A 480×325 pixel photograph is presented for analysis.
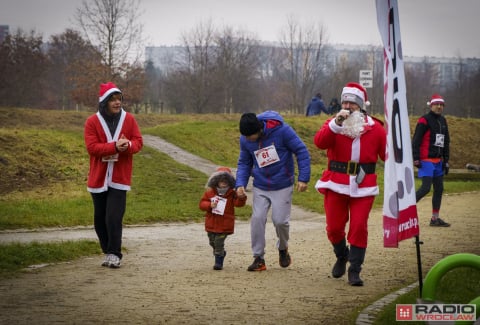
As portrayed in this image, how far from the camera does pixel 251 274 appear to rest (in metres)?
9.59

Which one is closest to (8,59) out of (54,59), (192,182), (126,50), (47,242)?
(126,50)

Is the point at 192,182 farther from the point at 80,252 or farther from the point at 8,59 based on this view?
the point at 8,59

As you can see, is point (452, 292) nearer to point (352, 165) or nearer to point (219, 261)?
point (352, 165)

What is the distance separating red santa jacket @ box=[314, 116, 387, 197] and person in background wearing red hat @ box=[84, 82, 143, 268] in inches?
98.8

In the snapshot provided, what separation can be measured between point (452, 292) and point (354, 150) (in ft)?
6.18

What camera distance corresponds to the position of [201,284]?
884cm

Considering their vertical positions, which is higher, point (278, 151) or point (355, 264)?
point (278, 151)

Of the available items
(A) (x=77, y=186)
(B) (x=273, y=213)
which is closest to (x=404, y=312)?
(B) (x=273, y=213)

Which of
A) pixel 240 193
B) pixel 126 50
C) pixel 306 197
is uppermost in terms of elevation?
pixel 126 50

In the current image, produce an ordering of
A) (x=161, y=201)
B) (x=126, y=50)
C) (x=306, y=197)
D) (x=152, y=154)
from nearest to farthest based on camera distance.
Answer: (x=161, y=201), (x=306, y=197), (x=152, y=154), (x=126, y=50)

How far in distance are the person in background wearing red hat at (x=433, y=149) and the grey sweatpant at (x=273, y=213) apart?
18.2 ft

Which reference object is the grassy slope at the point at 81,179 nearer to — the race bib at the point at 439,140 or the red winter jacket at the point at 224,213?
the race bib at the point at 439,140

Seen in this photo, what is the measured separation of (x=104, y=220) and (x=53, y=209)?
5743mm

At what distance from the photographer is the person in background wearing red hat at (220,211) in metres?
10.0
